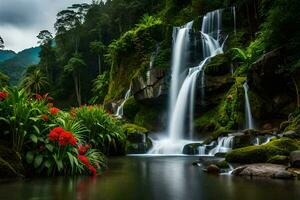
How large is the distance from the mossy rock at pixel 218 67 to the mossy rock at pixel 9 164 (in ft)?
54.7

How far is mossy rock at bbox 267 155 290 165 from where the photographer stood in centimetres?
1009

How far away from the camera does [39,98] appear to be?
33.9ft

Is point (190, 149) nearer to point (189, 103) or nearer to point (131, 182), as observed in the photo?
point (189, 103)

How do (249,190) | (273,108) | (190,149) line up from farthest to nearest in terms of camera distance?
(273,108) → (190,149) → (249,190)

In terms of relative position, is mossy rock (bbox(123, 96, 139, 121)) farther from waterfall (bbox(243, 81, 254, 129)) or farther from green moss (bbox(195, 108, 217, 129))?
waterfall (bbox(243, 81, 254, 129))

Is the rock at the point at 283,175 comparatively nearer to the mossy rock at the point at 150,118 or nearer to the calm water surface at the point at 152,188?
the calm water surface at the point at 152,188

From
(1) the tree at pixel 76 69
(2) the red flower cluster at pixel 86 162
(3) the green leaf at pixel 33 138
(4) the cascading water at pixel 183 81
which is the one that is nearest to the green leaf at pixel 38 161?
(3) the green leaf at pixel 33 138

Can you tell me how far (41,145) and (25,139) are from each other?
41 cm

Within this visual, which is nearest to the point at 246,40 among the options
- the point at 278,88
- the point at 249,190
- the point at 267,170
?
the point at 278,88

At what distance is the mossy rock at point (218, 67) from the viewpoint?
23.7 m

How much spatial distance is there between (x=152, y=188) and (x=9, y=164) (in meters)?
3.45

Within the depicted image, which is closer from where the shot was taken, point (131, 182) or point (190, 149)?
point (131, 182)

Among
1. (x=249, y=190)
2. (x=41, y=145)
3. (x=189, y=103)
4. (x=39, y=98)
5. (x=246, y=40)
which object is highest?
(x=246, y=40)

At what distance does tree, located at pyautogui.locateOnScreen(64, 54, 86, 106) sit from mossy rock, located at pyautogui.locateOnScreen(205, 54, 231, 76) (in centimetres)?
3366
